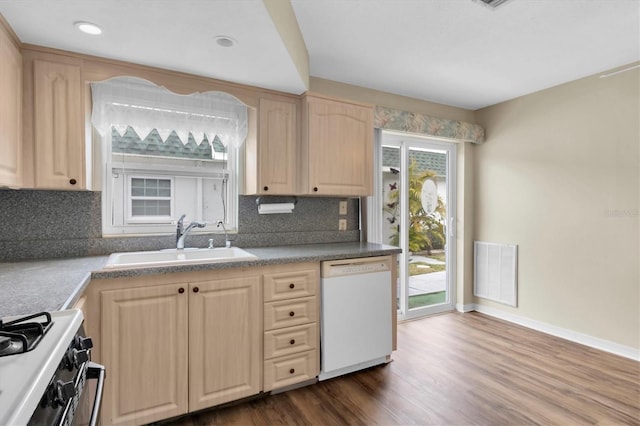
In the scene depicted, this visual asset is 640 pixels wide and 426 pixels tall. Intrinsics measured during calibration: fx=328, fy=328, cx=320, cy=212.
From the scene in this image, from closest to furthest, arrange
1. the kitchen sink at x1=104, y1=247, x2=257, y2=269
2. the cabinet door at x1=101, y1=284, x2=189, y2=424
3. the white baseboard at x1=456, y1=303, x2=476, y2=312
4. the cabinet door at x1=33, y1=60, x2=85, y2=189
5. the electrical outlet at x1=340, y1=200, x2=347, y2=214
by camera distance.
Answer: the cabinet door at x1=101, y1=284, x2=189, y2=424 → the cabinet door at x1=33, y1=60, x2=85, y2=189 → the kitchen sink at x1=104, y1=247, x2=257, y2=269 → the electrical outlet at x1=340, y1=200, x2=347, y2=214 → the white baseboard at x1=456, y1=303, x2=476, y2=312

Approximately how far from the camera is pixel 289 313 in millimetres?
2100

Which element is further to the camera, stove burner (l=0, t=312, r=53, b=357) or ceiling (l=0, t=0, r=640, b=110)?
ceiling (l=0, t=0, r=640, b=110)

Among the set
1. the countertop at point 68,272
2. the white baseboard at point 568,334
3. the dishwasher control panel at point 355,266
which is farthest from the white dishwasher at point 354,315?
the white baseboard at point 568,334

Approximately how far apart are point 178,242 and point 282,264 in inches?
30.1

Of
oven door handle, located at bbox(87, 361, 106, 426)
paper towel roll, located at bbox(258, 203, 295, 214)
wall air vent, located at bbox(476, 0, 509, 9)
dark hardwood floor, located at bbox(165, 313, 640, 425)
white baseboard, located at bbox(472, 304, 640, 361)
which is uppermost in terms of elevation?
wall air vent, located at bbox(476, 0, 509, 9)

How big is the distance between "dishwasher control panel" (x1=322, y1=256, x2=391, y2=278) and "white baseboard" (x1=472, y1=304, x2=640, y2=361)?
1.94 m

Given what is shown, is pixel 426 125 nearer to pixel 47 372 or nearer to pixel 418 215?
pixel 418 215

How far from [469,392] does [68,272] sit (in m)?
2.43

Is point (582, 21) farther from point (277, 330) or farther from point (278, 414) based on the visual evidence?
point (278, 414)

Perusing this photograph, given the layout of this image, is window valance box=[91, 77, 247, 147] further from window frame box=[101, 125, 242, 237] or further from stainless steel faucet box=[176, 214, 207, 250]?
stainless steel faucet box=[176, 214, 207, 250]

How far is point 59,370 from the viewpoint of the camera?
785 millimetres

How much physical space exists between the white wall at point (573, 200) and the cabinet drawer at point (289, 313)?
247cm

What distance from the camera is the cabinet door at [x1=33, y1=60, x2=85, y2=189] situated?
5.81 ft

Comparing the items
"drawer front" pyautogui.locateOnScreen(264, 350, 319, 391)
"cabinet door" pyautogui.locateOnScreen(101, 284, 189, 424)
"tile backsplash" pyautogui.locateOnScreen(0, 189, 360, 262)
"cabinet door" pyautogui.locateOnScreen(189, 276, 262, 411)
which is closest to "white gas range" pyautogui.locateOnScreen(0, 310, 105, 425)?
"cabinet door" pyautogui.locateOnScreen(101, 284, 189, 424)
